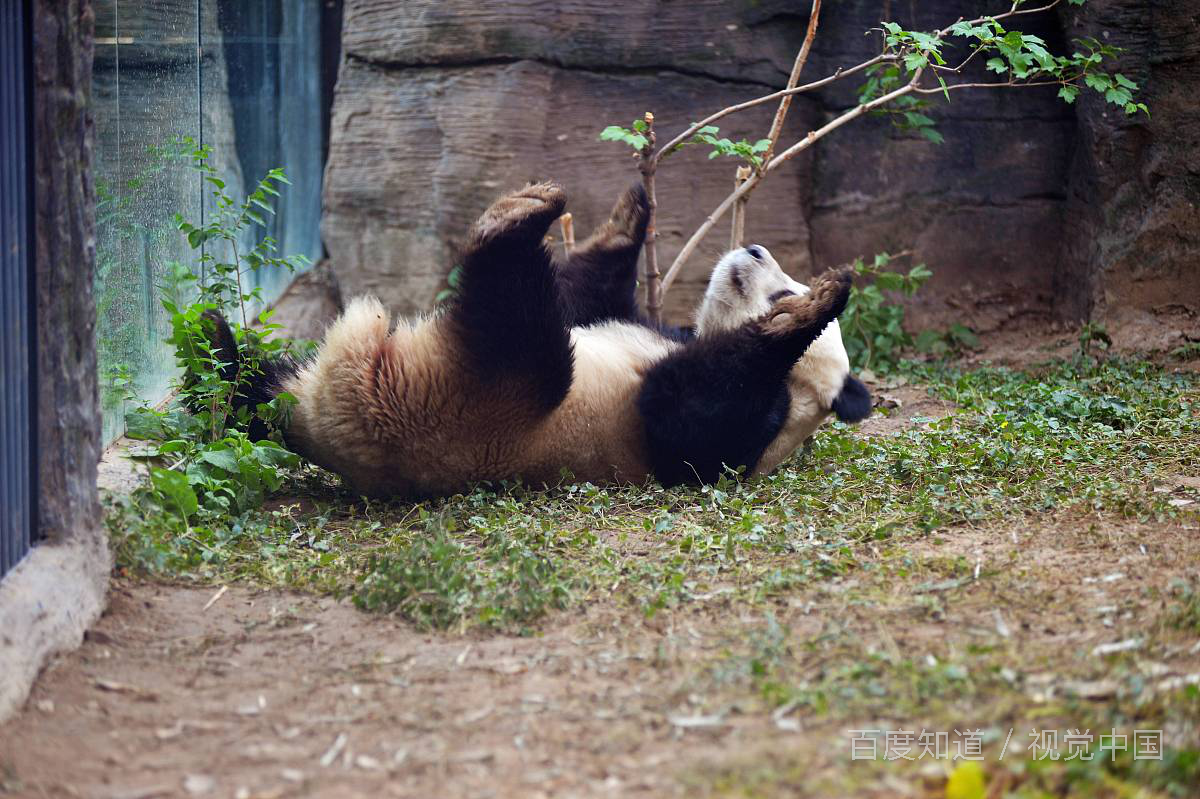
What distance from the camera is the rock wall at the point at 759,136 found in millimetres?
6441

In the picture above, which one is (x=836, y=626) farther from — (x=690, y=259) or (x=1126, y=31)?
(x=1126, y=31)

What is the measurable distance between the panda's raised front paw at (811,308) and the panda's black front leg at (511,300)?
80 cm

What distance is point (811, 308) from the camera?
4.10 meters

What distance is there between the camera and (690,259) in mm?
6859

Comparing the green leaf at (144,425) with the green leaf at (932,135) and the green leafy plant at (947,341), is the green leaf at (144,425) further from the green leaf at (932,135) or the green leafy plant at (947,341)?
the green leafy plant at (947,341)

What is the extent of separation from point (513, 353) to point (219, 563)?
1.25 meters

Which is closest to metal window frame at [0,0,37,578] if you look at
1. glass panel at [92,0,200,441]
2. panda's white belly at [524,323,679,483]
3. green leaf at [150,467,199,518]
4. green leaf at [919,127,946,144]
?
green leaf at [150,467,199,518]

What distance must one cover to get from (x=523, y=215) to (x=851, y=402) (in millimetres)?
1549

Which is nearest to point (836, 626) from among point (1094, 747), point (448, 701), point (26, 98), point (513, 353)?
point (1094, 747)

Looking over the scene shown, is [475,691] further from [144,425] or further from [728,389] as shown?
[144,425]

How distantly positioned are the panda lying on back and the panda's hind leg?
0.69m

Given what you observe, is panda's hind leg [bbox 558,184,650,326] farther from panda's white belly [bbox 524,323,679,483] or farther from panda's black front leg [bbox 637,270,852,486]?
panda's black front leg [bbox 637,270,852,486]

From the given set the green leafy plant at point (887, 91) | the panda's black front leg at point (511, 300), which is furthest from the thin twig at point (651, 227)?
the panda's black front leg at point (511, 300)

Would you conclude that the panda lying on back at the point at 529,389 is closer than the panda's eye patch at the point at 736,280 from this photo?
Yes
